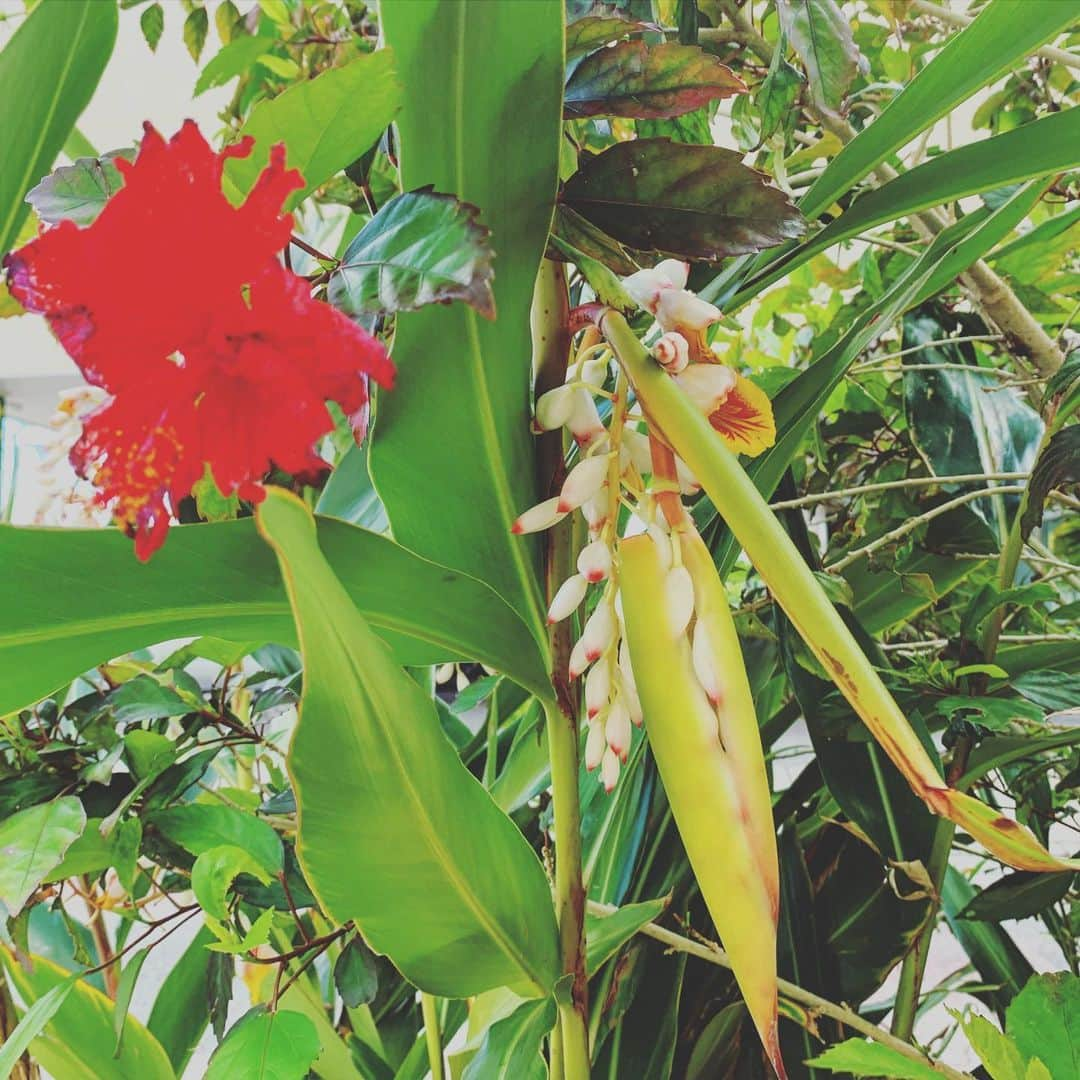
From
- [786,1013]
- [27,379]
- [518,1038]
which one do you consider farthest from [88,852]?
[27,379]

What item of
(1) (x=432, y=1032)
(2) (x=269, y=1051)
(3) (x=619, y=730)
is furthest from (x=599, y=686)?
(1) (x=432, y=1032)

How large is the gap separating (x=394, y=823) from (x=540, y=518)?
114mm

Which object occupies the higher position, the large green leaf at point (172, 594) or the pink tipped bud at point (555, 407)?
the pink tipped bud at point (555, 407)

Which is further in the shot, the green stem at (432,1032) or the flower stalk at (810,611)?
the green stem at (432,1032)

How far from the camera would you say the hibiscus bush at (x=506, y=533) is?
21 cm


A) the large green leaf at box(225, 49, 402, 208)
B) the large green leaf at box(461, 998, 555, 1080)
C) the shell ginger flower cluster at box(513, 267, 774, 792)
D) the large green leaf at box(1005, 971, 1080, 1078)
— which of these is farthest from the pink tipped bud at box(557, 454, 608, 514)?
the large green leaf at box(1005, 971, 1080, 1078)

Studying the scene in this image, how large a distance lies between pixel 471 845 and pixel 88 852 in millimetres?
334

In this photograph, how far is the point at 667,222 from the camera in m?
0.30

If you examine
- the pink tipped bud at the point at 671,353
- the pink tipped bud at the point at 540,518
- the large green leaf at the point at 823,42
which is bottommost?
the pink tipped bud at the point at 540,518

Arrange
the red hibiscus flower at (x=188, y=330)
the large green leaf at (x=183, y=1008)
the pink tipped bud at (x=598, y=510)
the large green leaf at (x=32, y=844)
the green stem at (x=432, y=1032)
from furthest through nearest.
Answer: the large green leaf at (x=183, y=1008)
the green stem at (x=432, y=1032)
the large green leaf at (x=32, y=844)
the pink tipped bud at (x=598, y=510)
the red hibiscus flower at (x=188, y=330)

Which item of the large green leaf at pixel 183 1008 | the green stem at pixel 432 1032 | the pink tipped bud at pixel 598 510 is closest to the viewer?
the pink tipped bud at pixel 598 510

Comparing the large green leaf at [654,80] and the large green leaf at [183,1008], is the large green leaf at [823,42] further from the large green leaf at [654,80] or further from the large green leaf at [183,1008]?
the large green leaf at [183,1008]

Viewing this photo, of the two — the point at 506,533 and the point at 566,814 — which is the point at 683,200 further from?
the point at 566,814

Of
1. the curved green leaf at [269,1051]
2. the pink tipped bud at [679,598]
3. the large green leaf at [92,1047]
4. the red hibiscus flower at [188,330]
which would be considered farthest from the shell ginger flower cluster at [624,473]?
the large green leaf at [92,1047]
